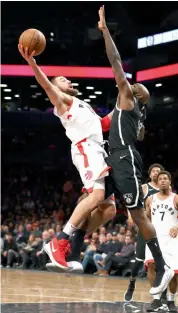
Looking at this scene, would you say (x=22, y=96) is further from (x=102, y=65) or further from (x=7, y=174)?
(x=102, y=65)

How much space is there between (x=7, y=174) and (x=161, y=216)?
17.9m

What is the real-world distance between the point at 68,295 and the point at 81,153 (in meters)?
4.00

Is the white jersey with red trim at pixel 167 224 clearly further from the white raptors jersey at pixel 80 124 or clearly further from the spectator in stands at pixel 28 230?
the spectator in stands at pixel 28 230

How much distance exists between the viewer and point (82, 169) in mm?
5965

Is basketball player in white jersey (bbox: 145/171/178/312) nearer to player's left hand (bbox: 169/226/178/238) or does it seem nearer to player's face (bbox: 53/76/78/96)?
player's left hand (bbox: 169/226/178/238)

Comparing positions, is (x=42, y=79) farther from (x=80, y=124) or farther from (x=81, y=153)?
(x=81, y=153)

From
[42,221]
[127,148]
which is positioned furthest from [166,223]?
[42,221]

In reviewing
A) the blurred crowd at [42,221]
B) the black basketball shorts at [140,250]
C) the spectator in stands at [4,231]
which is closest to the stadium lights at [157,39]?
the blurred crowd at [42,221]

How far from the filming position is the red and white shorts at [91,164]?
19.3 ft

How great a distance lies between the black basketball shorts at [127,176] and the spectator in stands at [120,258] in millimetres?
7874

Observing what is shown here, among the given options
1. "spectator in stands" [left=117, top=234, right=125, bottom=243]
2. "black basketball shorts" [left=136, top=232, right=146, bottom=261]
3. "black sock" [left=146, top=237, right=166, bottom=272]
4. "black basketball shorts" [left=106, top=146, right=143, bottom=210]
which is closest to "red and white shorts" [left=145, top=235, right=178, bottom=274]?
"black basketball shorts" [left=136, top=232, right=146, bottom=261]

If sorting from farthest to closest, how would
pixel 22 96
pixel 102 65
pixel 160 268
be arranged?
pixel 22 96 → pixel 102 65 → pixel 160 268

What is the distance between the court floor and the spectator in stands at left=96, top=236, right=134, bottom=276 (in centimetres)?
54

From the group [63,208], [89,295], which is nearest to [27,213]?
[63,208]
